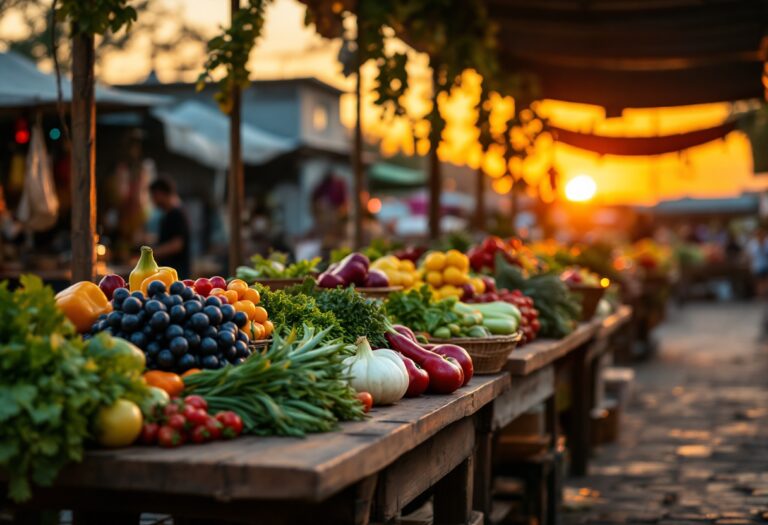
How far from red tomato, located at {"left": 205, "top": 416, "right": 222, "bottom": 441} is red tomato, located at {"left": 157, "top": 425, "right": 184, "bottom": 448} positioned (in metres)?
0.09

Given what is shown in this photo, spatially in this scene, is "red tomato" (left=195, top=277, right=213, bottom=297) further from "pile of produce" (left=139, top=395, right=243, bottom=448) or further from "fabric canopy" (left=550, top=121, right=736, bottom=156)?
"fabric canopy" (left=550, top=121, right=736, bottom=156)

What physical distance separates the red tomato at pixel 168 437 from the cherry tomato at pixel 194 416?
2.3 inches

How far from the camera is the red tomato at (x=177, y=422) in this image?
299 cm

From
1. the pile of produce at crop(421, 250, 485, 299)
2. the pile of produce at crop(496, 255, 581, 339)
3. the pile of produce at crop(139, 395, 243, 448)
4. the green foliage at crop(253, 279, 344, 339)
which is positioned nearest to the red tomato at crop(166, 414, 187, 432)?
the pile of produce at crop(139, 395, 243, 448)

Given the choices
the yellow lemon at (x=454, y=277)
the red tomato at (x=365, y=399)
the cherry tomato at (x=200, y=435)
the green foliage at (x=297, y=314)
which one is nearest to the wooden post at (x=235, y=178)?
the yellow lemon at (x=454, y=277)

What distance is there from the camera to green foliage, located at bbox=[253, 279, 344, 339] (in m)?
4.06

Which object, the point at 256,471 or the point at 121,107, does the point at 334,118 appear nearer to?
the point at 121,107

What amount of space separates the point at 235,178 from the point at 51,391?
385cm

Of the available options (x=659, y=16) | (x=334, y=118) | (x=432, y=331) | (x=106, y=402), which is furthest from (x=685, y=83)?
(x=334, y=118)

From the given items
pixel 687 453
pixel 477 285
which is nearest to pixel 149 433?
pixel 477 285

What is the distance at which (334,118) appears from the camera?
29.8 metres

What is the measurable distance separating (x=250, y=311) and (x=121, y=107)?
7725 mm

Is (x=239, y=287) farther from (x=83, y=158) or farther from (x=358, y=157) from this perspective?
(x=358, y=157)

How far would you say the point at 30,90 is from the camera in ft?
31.0
